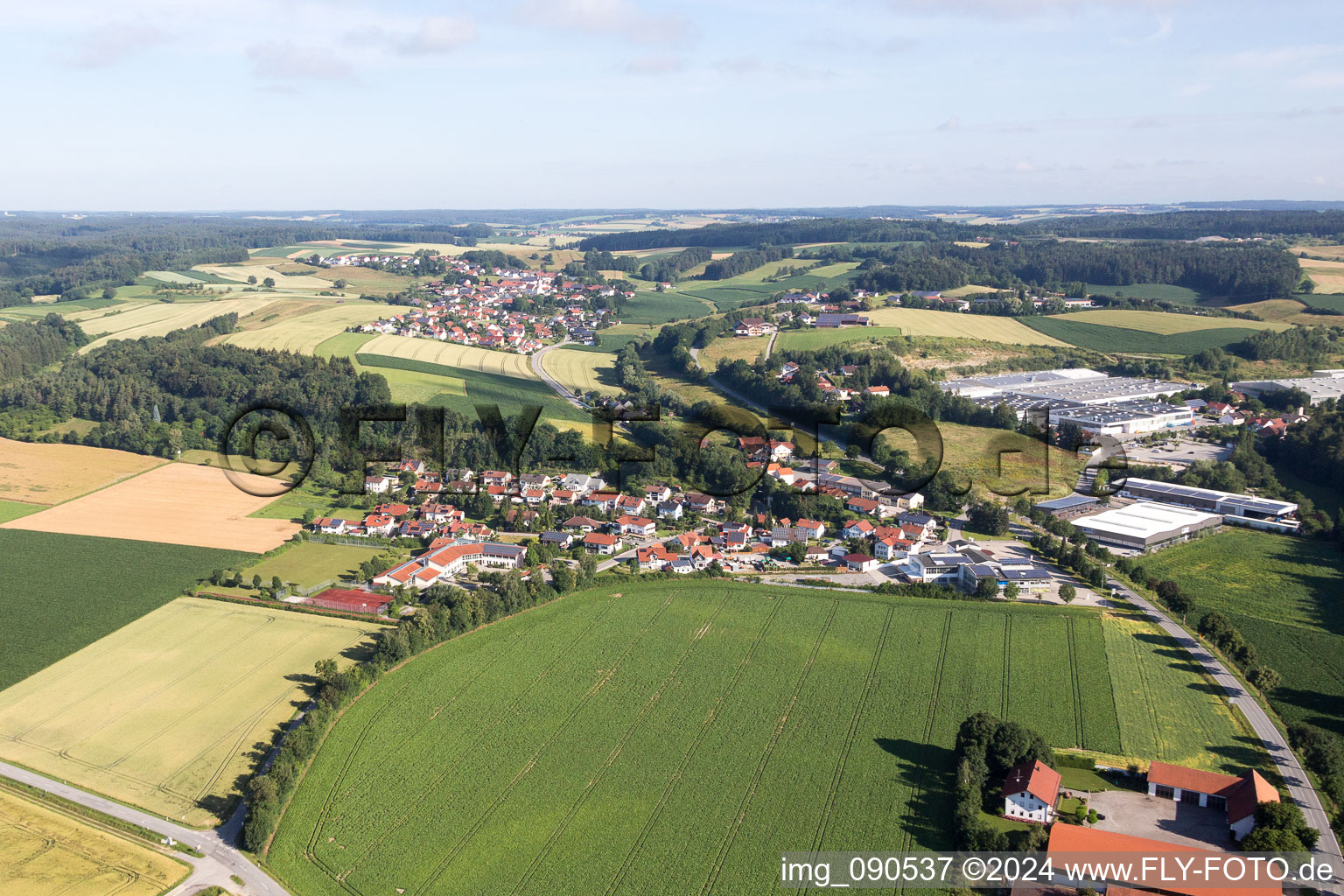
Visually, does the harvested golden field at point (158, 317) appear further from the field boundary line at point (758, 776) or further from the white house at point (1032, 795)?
the white house at point (1032, 795)

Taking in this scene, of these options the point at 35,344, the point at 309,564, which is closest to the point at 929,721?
the point at 309,564

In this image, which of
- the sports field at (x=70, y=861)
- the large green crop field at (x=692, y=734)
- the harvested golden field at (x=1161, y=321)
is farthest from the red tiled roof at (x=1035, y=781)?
the harvested golden field at (x=1161, y=321)

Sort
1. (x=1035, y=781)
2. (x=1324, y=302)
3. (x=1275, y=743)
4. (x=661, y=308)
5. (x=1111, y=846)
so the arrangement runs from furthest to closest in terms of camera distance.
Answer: (x=661, y=308)
(x=1324, y=302)
(x=1275, y=743)
(x=1035, y=781)
(x=1111, y=846)

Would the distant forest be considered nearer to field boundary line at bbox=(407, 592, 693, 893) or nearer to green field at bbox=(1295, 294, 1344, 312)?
field boundary line at bbox=(407, 592, 693, 893)

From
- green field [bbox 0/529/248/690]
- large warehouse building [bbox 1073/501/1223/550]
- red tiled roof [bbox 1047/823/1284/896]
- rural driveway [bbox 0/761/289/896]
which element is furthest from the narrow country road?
red tiled roof [bbox 1047/823/1284/896]

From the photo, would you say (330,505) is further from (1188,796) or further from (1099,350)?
(1099,350)

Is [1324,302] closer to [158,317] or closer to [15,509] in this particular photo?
[15,509]

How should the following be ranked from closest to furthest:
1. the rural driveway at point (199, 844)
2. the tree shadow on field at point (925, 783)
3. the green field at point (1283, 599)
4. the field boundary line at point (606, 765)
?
1. the rural driveway at point (199, 844)
2. the field boundary line at point (606, 765)
3. the tree shadow on field at point (925, 783)
4. the green field at point (1283, 599)
